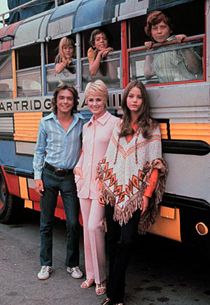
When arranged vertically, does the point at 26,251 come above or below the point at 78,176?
below

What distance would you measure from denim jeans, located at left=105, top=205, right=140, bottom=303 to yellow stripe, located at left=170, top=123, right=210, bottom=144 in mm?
633

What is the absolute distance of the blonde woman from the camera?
3.92m

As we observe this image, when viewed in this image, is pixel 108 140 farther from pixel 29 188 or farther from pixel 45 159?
pixel 29 188

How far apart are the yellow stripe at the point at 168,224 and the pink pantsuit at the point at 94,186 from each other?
1.46 feet

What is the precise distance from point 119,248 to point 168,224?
0.42m

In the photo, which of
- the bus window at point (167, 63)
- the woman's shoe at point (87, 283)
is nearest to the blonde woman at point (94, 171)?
the woman's shoe at point (87, 283)

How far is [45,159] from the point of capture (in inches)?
173

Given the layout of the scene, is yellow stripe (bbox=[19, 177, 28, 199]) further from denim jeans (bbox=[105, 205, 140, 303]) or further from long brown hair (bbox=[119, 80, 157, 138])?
long brown hair (bbox=[119, 80, 157, 138])

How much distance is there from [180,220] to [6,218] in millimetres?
3448

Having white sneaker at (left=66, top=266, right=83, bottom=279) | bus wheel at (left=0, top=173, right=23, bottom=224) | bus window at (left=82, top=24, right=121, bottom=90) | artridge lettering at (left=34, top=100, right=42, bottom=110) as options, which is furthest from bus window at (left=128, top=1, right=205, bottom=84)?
bus wheel at (left=0, top=173, right=23, bottom=224)

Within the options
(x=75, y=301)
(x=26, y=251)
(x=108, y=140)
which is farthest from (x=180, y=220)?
(x=26, y=251)

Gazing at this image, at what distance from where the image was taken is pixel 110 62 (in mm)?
4180

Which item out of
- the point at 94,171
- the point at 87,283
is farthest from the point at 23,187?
the point at 94,171

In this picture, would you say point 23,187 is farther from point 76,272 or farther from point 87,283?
point 87,283
